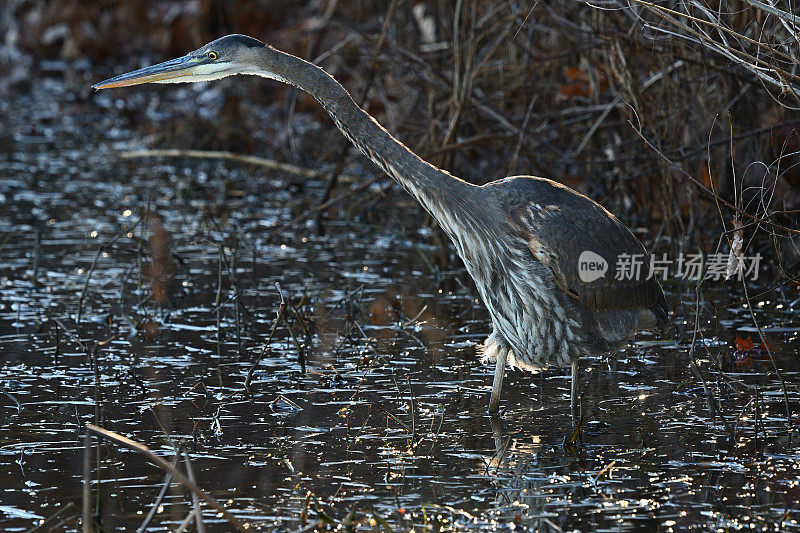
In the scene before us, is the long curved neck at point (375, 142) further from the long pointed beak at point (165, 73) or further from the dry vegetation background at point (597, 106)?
the dry vegetation background at point (597, 106)

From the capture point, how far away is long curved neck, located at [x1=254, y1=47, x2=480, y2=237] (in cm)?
536

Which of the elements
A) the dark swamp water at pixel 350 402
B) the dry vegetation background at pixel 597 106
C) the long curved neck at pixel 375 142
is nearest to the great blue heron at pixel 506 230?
the long curved neck at pixel 375 142

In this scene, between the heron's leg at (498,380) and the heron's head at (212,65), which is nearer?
the heron's head at (212,65)

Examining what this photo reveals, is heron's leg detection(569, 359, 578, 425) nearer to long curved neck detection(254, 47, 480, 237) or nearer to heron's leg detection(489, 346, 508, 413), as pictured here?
heron's leg detection(489, 346, 508, 413)

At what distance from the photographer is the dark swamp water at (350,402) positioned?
445cm

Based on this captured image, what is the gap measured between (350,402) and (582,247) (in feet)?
4.51

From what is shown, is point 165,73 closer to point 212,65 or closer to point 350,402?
point 212,65

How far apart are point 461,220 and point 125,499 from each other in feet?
6.61

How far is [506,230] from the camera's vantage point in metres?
5.46

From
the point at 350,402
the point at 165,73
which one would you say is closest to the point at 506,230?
the point at 350,402

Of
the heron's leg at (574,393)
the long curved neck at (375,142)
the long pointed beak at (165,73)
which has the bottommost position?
the heron's leg at (574,393)

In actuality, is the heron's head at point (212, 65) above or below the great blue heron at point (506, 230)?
above

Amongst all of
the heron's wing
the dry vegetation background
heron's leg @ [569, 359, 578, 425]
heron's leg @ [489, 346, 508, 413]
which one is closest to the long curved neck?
the heron's wing

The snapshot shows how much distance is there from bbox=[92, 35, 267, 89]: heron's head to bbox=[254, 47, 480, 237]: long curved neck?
7cm
